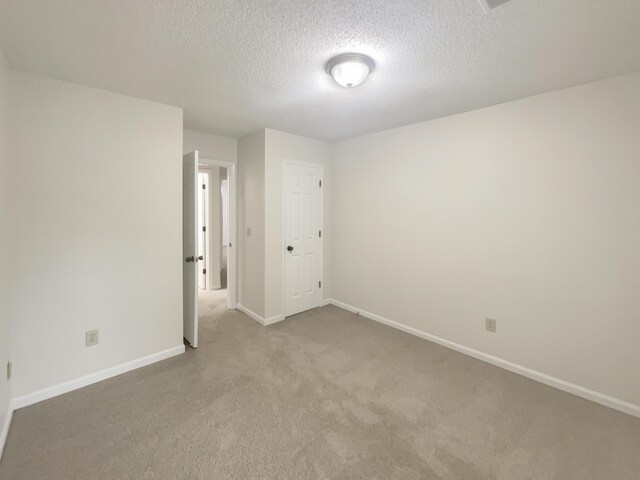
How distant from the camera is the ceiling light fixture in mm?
1846

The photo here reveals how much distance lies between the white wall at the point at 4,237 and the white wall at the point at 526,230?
3299 mm

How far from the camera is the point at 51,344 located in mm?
2234

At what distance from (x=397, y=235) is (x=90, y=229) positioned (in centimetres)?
303

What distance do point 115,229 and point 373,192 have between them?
280 cm

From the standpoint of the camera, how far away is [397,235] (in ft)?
11.7

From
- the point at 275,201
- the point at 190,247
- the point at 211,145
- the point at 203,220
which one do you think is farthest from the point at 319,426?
the point at 203,220

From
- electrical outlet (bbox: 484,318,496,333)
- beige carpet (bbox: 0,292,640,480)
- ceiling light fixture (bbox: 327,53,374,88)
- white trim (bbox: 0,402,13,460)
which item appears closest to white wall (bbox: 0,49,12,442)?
white trim (bbox: 0,402,13,460)

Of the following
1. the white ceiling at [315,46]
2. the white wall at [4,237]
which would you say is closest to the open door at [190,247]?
the white ceiling at [315,46]

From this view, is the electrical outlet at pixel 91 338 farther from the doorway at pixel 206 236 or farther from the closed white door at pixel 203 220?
the closed white door at pixel 203 220

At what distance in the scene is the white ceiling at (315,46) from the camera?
1444mm

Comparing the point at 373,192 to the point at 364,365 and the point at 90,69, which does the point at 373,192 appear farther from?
the point at 90,69

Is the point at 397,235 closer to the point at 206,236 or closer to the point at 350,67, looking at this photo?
the point at 350,67

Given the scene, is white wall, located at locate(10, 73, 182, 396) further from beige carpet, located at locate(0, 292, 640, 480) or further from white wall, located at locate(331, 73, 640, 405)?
white wall, located at locate(331, 73, 640, 405)

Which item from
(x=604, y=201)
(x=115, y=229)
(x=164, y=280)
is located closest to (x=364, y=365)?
(x=164, y=280)
